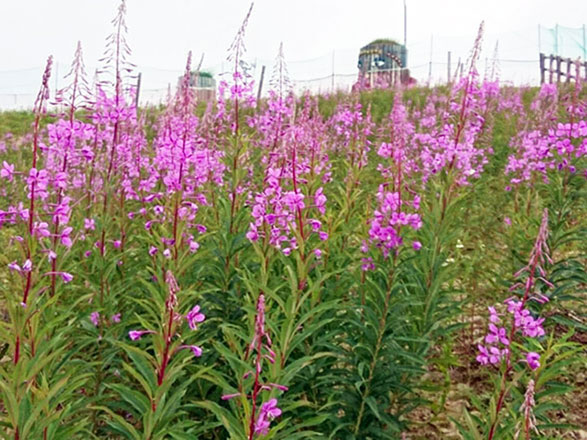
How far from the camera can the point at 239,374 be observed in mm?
2656

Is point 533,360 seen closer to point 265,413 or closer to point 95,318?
point 265,413

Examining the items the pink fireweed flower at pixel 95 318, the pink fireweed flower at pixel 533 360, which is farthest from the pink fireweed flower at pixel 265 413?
the pink fireweed flower at pixel 95 318

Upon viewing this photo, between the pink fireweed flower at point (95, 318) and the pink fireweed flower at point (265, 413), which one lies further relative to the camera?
the pink fireweed flower at point (95, 318)

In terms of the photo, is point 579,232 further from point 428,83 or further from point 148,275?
point 428,83

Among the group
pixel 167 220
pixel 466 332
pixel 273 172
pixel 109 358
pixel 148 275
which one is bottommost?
pixel 466 332

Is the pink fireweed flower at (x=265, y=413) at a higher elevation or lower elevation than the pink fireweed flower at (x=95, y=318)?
higher

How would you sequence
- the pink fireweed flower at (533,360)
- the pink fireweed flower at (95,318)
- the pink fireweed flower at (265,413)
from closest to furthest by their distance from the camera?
the pink fireweed flower at (265,413) → the pink fireweed flower at (533,360) → the pink fireweed flower at (95,318)

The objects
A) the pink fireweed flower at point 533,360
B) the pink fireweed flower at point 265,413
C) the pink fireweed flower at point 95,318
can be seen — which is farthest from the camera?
the pink fireweed flower at point 95,318

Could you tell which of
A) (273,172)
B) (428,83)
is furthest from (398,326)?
(428,83)

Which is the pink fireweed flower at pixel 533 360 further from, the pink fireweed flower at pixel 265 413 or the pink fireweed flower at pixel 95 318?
the pink fireweed flower at pixel 95 318

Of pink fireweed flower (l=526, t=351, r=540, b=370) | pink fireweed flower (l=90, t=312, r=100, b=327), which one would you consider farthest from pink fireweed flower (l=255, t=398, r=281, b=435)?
pink fireweed flower (l=90, t=312, r=100, b=327)

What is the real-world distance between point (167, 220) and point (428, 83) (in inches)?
801

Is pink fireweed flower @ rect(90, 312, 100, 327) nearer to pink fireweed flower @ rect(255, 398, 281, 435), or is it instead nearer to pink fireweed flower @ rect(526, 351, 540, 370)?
pink fireweed flower @ rect(255, 398, 281, 435)

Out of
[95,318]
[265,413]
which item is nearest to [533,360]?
[265,413]
